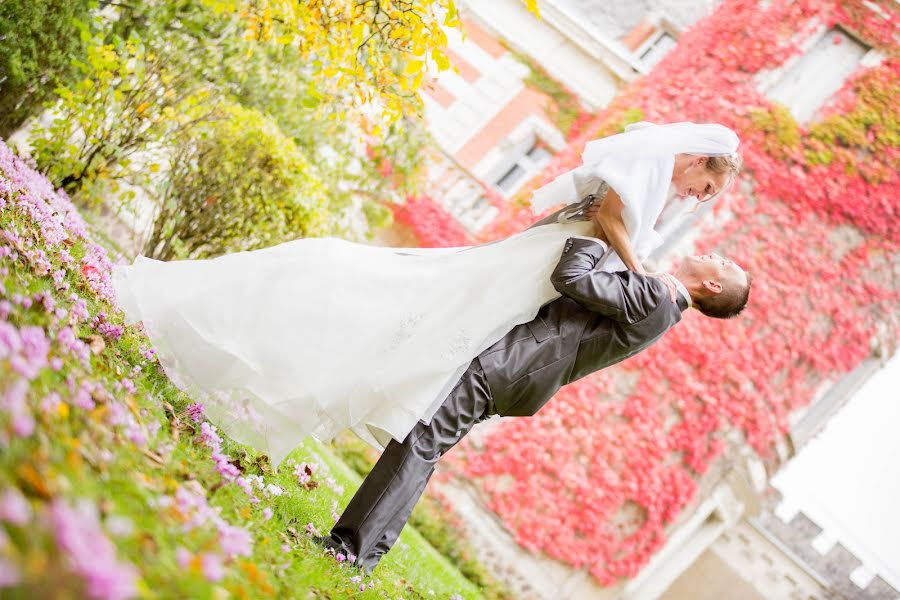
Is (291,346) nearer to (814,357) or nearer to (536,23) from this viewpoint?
(814,357)

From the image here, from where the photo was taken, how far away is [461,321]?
3570mm

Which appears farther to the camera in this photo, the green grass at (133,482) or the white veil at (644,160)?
the white veil at (644,160)

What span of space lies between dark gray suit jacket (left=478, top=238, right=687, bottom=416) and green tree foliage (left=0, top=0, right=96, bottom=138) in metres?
5.74

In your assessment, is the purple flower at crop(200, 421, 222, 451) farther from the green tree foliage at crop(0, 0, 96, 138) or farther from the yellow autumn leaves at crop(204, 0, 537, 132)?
the green tree foliage at crop(0, 0, 96, 138)

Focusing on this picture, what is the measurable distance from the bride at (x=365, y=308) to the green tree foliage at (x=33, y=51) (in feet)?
13.7

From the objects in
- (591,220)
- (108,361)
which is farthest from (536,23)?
(108,361)

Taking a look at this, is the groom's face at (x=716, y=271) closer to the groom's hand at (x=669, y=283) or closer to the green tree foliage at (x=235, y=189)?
the groom's hand at (x=669, y=283)

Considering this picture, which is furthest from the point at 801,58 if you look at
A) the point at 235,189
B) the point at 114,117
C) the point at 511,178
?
the point at 114,117

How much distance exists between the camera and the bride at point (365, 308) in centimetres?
342

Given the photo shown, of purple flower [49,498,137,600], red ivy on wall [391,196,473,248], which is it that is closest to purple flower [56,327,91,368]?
purple flower [49,498,137,600]

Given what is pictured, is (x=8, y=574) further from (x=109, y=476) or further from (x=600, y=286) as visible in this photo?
(x=600, y=286)

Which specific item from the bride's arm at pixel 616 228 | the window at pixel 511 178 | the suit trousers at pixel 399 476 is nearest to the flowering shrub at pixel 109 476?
the suit trousers at pixel 399 476

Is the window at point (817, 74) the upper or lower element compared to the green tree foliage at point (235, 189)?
upper

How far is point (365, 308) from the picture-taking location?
3635mm
